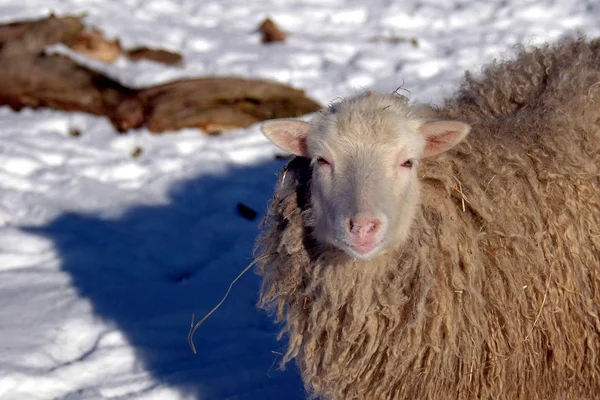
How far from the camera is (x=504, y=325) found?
3.22 metres

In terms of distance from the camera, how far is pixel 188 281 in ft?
16.8

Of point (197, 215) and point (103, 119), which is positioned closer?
point (197, 215)

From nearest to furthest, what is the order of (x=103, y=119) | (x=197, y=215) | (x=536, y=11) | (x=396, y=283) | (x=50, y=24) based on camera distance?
1. (x=396, y=283)
2. (x=197, y=215)
3. (x=103, y=119)
4. (x=50, y=24)
5. (x=536, y=11)

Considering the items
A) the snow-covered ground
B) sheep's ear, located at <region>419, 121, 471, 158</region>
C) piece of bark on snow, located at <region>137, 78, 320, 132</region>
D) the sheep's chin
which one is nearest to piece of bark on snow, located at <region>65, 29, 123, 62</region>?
the snow-covered ground

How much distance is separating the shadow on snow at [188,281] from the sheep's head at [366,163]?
41.6 inches

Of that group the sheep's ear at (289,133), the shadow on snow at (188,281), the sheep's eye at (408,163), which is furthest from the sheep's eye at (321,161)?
the shadow on snow at (188,281)

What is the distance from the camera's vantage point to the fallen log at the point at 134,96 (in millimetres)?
6871

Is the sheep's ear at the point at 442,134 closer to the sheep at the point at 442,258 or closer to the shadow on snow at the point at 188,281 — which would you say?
the sheep at the point at 442,258

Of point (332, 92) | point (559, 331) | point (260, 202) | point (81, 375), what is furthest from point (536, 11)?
point (81, 375)

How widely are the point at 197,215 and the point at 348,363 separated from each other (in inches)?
112

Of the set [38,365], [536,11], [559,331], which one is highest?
[536,11]

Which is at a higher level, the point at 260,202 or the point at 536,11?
the point at 536,11

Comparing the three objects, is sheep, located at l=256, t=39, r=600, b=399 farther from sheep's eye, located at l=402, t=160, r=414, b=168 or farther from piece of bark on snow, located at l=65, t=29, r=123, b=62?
piece of bark on snow, located at l=65, t=29, r=123, b=62

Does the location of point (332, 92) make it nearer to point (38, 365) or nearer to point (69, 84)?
point (69, 84)
